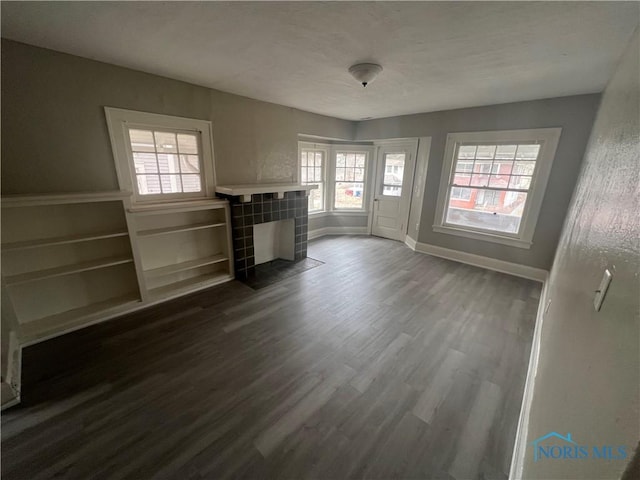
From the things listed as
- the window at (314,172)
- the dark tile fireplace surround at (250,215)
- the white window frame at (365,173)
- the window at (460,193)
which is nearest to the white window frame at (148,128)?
the dark tile fireplace surround at (250,215)

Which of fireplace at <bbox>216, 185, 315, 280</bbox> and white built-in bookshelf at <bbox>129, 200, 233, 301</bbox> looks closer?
white built-in bookshelf at <bbox>129, 200, 233, 301</bbox>

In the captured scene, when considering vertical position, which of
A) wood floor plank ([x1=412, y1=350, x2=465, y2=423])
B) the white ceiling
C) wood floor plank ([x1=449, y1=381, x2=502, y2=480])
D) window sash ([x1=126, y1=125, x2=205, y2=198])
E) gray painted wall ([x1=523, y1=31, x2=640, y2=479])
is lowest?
wood floor plank ([x1=449, y1=381, x2=502, y2=480])

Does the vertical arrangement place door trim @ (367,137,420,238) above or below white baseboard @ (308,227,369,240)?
above

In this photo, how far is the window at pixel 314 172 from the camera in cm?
506

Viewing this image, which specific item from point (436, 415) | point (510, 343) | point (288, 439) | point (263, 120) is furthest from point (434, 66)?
point (288, 439)

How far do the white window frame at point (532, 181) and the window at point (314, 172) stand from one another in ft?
7.79

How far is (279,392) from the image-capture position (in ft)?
5.90

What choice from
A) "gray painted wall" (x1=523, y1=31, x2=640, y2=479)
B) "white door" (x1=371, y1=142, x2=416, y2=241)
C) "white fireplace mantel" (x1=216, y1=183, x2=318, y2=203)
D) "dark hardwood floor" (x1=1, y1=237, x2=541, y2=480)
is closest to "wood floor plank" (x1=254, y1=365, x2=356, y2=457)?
"dark hardwood floor" (x1=1, y1=237, x2=541, y2=480)

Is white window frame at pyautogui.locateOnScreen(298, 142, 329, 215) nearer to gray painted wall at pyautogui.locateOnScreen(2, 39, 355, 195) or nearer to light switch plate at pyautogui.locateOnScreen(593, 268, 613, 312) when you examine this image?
gray painted wall at pyautogui.locateOnScreen(2, 39, 355, 195)

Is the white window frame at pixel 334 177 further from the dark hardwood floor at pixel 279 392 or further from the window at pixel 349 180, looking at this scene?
the dark hardwood floor at pixel 279 392

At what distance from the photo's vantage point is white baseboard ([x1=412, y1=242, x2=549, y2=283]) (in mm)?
3658

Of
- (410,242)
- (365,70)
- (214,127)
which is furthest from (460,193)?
(214,127)

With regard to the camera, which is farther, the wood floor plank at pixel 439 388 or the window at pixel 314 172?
the window at pixel 314 172

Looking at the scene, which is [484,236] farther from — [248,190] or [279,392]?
[279,392]
